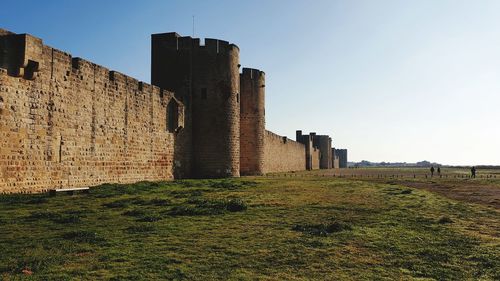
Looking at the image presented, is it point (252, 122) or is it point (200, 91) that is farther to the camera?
point (252, 122)

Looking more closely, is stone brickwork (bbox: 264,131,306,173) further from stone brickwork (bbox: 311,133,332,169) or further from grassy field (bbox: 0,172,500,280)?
grassy field (bbox: 0,172,500,280)

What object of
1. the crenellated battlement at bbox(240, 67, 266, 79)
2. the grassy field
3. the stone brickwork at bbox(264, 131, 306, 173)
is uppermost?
the crenellated battlement at bbox(240, 67, 266, 79)

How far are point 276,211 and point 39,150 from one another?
27.6 feet

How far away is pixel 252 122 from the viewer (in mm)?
31516

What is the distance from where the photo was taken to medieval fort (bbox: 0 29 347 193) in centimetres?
1269

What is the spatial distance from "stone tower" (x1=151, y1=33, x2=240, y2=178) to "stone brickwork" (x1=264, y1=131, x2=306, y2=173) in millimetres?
12554

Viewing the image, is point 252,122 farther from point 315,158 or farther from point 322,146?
point 322,146

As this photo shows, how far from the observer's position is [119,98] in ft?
59.2

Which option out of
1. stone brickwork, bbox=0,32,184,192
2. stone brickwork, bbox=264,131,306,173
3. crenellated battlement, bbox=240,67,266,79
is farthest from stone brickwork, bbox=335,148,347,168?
stone brickwork, bbox=0,32,184,192

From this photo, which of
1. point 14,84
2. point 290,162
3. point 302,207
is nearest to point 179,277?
point 302,207

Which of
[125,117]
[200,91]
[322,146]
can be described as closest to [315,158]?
[322,146]

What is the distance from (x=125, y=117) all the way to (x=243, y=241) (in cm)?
1311

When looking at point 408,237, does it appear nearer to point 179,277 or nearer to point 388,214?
point 388,214

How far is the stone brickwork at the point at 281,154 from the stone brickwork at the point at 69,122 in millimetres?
18857
